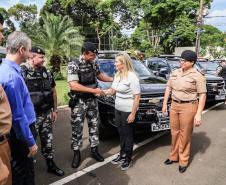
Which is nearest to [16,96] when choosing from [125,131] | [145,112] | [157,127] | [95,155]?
[125,131]

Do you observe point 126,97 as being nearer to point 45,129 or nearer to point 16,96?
point 45,129

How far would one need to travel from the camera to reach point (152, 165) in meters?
5.20

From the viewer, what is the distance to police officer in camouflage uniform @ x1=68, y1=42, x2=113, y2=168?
4867 mm

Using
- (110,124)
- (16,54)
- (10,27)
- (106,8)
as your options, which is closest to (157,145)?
(110,124)

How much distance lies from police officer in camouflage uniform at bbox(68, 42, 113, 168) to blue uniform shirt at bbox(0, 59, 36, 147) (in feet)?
5.92

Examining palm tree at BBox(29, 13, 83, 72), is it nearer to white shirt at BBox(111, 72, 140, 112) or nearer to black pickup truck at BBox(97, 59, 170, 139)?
black pickup truck at BBox(97, 59, 170, 139)

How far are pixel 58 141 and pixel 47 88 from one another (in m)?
2.21

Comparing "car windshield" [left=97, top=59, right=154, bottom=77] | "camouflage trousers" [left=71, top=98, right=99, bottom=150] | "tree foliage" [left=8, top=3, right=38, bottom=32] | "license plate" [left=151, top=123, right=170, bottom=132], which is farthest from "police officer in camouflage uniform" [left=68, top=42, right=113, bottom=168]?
"tree foliage" [left=8, top=3, right=38, bottom=32]

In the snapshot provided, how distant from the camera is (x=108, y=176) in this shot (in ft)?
15.5

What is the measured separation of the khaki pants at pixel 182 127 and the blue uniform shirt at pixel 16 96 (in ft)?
8.64

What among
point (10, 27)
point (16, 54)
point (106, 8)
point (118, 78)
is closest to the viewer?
point (16, 54)

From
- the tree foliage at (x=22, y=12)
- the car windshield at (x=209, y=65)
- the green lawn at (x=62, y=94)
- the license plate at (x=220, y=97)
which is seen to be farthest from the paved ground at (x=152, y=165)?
the tree foliage at (x=22, y=12)

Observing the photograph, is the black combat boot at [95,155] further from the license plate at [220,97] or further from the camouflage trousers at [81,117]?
the license plate at [220,97]

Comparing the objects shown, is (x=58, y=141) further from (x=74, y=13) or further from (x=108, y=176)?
(x=74, y=13)
